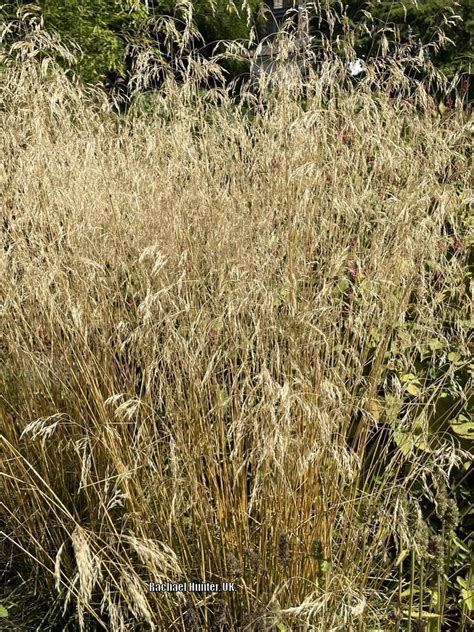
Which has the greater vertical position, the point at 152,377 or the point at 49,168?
the point at 49,168

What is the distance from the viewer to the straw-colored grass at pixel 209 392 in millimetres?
1478

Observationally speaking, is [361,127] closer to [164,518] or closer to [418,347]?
[418,347]

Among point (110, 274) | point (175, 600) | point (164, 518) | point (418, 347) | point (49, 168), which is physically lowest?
point (175, 600)

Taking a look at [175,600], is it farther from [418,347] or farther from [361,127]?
[361,127]

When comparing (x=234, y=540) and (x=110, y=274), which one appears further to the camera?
(x=110, y=274)

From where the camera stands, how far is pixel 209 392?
1.56 metres

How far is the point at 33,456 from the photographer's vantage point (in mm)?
1881

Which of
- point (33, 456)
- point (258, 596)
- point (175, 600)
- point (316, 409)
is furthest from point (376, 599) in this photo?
point (33, 456)

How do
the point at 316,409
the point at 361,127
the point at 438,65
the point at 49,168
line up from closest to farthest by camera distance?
the point at 316,409 < the point at 49,168 < the point at 361,127 < the point at 438,65

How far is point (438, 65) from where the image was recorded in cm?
700

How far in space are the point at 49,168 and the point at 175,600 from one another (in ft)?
3.90

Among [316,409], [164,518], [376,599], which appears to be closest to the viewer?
[316,409]

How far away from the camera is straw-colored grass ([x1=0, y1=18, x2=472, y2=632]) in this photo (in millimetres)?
1478

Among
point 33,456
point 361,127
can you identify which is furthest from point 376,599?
point 361,127
